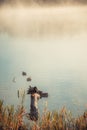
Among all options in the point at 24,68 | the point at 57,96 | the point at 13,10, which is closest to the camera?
the point at 57,96

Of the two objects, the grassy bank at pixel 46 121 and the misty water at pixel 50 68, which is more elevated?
the misty water at pixel 50 68

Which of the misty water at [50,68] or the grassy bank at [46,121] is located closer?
the grassy bank at [46,121]

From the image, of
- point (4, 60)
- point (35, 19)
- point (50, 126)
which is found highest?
point (35, 19)

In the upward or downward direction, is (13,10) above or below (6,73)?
above

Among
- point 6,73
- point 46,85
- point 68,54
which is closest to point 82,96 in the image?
point 46,85

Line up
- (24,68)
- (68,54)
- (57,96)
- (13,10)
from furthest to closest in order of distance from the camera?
(13,10), (68,54), (24,68), (57,96)

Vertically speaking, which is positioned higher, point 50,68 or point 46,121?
point 50,68

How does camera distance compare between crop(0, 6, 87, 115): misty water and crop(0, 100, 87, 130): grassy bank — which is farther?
crop(0, 6, 87, 115): misty water

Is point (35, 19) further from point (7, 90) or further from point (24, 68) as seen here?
point (7, 90)

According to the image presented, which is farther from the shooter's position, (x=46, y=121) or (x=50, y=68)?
(x=50, y=68)

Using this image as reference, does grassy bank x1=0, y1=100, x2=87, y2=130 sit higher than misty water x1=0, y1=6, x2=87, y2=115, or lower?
lower

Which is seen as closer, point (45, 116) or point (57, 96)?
point (45, 116)

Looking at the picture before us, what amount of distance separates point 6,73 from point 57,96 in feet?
14.3

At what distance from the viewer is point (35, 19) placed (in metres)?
44.6
